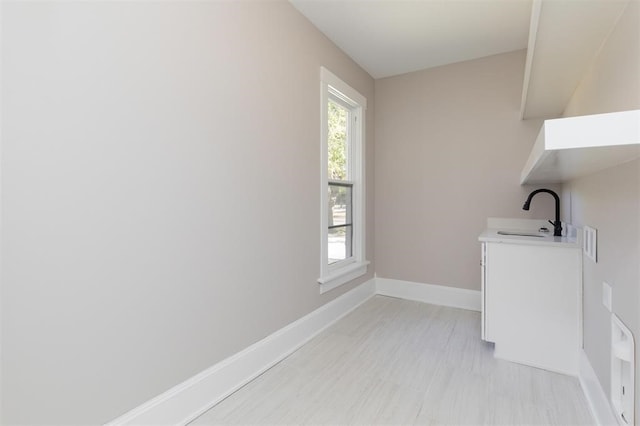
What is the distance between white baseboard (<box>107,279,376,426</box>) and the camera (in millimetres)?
1477

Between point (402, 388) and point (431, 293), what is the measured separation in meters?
1.76

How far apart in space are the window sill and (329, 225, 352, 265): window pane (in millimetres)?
121

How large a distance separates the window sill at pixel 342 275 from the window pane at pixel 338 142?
0.90 m

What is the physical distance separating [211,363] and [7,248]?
1.09 m

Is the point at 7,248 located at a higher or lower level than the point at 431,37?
lower

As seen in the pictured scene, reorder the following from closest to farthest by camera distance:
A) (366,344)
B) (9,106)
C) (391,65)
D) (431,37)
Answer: (9,106)
(366,344)
(431,37)
(391,65)

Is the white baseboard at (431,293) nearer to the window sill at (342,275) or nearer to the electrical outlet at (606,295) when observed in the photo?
the window sill at (342,275)

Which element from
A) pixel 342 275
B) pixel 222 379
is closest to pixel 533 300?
A: pixel 342 275

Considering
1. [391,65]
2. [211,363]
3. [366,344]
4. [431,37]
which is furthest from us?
[391,65]

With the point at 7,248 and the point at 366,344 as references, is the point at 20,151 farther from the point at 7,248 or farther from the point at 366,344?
the point at 366,344

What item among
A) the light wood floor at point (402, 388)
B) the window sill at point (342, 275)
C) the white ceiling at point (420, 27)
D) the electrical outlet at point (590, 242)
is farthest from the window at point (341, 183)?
the electrical outlet at point (590, 242)

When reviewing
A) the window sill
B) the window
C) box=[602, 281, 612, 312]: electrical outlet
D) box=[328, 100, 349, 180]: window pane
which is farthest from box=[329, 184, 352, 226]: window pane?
box=[602, 281, 612, 312]: electrical outlet

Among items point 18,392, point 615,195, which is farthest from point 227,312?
point 615,195

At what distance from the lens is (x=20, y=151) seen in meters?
1.06
